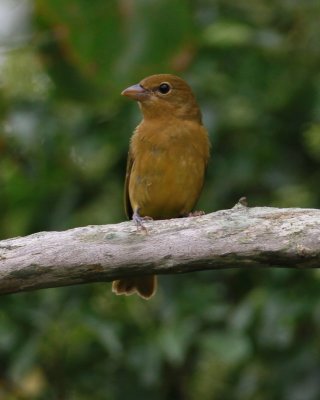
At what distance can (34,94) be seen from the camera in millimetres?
5332

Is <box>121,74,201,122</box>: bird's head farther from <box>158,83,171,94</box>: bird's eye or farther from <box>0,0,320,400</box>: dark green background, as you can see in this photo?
<box>0,0,320,400</box>: dark green background

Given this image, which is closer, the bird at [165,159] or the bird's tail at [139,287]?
the bird's tail at [139,287]

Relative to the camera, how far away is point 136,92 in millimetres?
5562

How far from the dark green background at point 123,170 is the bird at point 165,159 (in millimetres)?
81

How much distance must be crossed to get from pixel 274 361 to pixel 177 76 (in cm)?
153

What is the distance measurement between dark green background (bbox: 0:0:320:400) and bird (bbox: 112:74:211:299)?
8 centimetres

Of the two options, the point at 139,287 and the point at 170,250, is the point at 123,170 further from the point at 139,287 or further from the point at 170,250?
the point at 170,250

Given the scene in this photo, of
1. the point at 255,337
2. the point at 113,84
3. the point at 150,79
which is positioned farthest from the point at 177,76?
the point at 255,337

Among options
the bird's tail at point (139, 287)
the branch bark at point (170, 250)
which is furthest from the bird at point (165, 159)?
the branch bark at point (170, 250)

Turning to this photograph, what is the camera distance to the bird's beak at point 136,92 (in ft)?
17.9

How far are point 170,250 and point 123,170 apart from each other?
72.1 inches

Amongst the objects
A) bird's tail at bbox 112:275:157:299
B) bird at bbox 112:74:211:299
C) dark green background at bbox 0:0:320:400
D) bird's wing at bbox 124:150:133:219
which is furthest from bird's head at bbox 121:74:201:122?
bird's tail at bbox 112:275:157:299

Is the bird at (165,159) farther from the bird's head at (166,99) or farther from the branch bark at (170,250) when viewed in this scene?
the branch bark at (170,250)

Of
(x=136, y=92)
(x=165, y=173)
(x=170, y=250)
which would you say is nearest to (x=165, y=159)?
(x=165, y=173)
